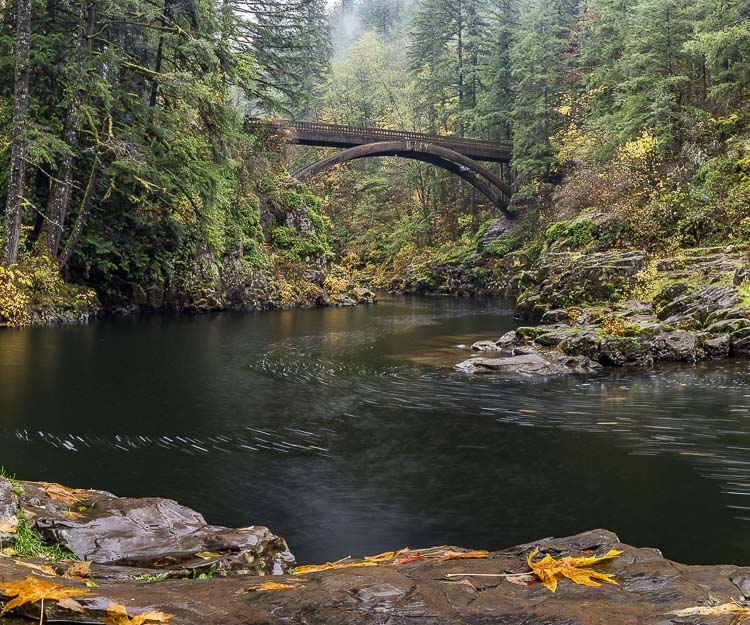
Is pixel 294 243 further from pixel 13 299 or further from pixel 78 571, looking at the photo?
pixel 78 571

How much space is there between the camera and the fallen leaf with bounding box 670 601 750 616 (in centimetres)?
228

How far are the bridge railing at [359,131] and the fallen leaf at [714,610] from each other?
122 ft

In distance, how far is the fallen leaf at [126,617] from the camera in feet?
6.98

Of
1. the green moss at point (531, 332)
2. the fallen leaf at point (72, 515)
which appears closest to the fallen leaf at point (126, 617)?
the fallen leaf at point (72, 515)

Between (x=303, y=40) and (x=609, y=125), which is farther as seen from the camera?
(x=303, y=40)

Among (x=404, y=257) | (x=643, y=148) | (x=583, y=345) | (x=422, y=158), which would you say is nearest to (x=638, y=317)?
(x=583, y=345)

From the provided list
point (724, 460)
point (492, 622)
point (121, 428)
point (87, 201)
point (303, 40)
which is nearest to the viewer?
point (492, 622)

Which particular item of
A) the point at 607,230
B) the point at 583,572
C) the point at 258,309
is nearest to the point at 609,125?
the point at 607,230

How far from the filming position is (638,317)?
16578 mm

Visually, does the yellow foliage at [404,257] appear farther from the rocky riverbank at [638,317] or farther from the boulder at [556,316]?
the boulder at [556,316]

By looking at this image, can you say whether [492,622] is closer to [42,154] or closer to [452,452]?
[452,452]

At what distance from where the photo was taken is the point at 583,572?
112 inches

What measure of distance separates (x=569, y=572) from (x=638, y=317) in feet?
49.3

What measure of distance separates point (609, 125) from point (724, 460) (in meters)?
29.8
